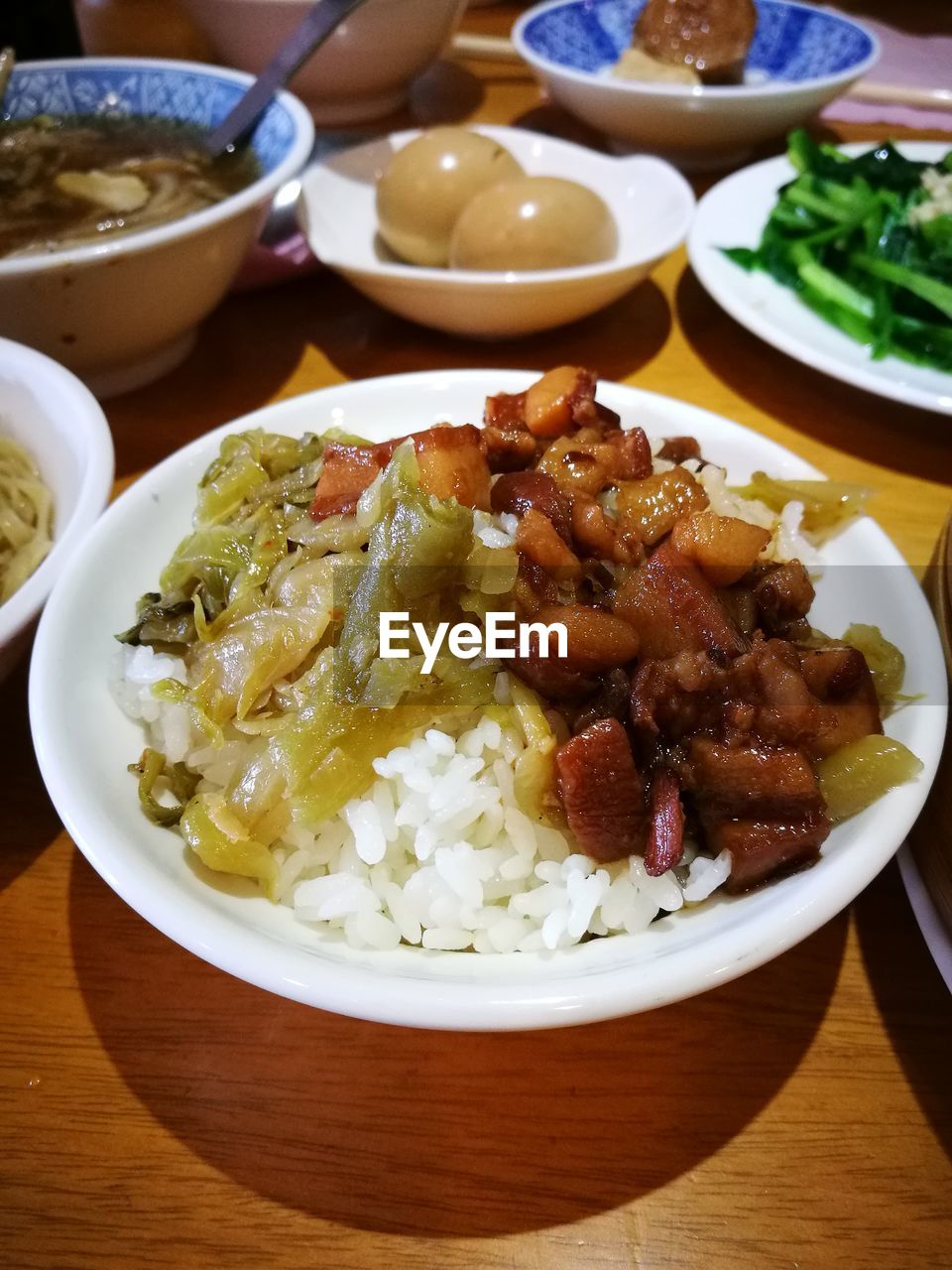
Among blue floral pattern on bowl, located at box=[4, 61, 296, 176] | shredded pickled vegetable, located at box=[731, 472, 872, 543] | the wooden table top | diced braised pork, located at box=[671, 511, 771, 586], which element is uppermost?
blue floral pattern on bowl, located at box=[4, 61, 296, 176]

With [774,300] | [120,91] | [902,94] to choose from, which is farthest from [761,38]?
[120,91]

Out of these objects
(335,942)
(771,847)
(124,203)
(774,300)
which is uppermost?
(124,203)

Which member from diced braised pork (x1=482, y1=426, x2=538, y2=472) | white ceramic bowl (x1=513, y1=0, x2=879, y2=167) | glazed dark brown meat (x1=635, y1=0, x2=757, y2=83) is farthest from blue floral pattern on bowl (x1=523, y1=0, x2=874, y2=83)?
diced braised pork (x1=482, y1=426, x2=538, y2=472)

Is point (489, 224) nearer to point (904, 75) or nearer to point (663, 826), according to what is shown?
point (663, 826)

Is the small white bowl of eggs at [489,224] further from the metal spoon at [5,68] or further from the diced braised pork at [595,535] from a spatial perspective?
the diced braised pork at [595,535]

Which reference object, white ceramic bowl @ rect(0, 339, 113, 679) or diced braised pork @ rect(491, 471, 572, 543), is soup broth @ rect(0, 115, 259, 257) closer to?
white ceramic bowl @ rect(0, 339, 113, 679)

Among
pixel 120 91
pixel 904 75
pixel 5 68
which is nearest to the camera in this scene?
pixel 5 68

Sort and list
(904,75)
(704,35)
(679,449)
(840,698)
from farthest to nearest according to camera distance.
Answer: (904,75) → (704,35) → (679,449) → (840,698)

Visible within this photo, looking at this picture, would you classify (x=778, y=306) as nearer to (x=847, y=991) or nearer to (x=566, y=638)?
(x=566, y=638)
